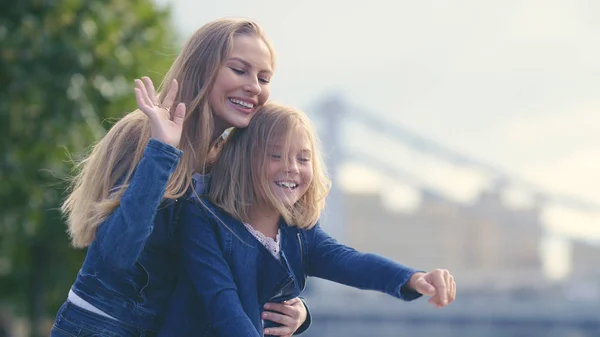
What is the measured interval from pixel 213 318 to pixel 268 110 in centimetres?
68

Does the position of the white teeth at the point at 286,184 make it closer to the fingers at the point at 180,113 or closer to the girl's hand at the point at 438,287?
the fingers at the point at 180,113

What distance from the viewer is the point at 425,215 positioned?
4419 inches

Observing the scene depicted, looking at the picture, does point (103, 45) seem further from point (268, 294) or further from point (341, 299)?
point (341, 299)

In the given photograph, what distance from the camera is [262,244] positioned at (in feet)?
9.39

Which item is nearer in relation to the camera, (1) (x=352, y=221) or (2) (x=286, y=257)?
(2) (x=286, y=257)

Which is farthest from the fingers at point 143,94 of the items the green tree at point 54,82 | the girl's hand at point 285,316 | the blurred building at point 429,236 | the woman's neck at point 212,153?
the blurred building at point 429,236

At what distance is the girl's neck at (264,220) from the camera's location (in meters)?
2.91

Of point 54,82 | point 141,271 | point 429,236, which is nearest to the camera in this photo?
point 141,271

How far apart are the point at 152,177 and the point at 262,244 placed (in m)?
0.43

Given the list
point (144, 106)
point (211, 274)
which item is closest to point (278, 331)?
point (211, 274)

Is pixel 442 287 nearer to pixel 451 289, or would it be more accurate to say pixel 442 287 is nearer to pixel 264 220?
pixel 451 289

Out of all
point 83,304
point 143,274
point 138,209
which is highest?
point 138,209

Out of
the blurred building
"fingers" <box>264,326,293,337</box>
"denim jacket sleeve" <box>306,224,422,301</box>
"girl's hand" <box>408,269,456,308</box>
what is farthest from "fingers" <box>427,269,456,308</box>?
the blurred building

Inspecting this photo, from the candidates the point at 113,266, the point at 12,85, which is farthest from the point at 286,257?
the point at 12,85
